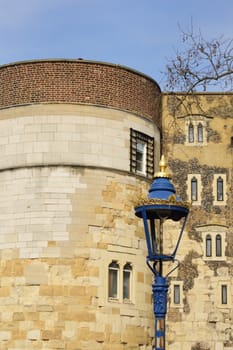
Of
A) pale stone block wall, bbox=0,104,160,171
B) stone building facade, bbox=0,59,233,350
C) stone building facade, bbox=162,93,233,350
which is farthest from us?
stone building facade, bbox=162,93,233,350

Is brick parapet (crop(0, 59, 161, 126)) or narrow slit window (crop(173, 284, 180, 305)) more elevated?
brick parapet (crop(0, 59, 161, 126))

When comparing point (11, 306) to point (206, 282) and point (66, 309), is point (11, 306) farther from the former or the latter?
point (206, 282)

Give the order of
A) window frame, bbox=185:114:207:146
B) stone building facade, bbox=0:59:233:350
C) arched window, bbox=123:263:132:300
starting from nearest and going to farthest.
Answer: stone building facade, bbox=0:59:233:350, arched window, bbox=123:263:132:300, window frame, bbox=185:114:207:146

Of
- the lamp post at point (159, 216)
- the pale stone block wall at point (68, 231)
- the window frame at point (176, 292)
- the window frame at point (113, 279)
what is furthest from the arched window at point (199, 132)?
the lamp post at point (159, 216)

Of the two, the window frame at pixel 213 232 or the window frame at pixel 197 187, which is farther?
the window frame at pixel 197 187

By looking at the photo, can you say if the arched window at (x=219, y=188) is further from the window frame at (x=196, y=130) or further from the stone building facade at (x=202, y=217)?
the window frame at (x=196, y=130)

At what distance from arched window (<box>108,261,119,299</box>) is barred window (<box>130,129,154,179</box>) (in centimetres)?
294

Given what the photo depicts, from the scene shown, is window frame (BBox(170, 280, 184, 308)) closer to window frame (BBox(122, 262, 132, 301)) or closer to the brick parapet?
window frame (BBox(122, 262, 132, 301))

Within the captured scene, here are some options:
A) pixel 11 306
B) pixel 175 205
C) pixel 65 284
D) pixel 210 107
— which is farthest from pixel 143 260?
pixel 175 205

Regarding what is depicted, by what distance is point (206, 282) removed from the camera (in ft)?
79.4

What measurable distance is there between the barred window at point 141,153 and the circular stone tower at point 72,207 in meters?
0.04

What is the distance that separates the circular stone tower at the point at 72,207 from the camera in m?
20.3

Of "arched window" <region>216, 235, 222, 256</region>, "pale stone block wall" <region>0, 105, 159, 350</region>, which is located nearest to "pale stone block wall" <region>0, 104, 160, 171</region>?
"pale stone block wall" <region>0, 105, 159, 350</region>

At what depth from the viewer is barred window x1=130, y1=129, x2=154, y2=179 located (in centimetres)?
2236
